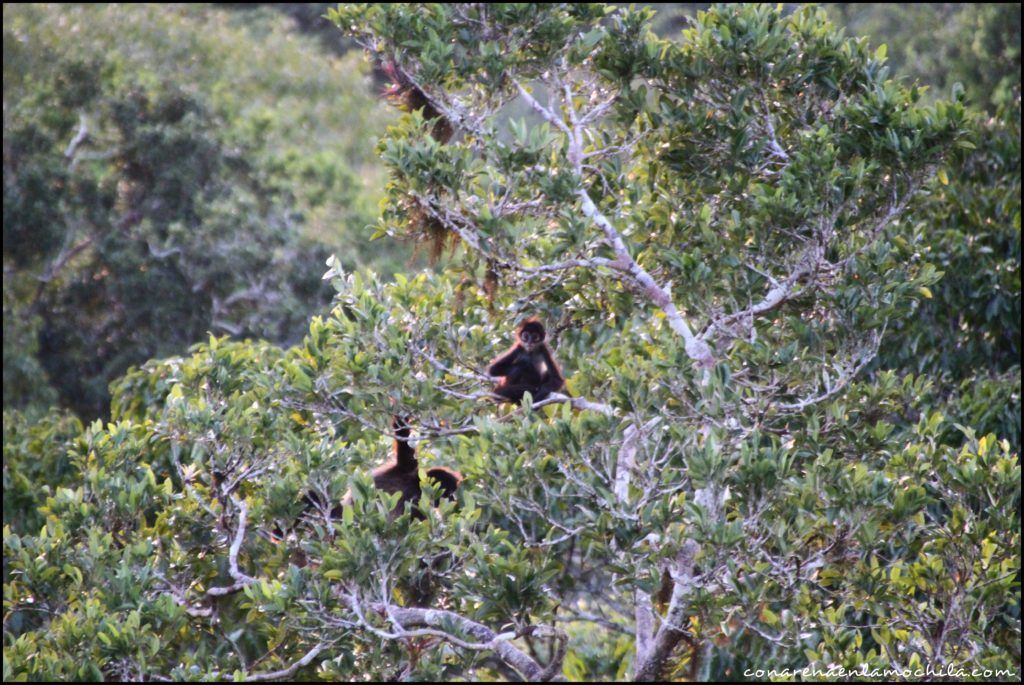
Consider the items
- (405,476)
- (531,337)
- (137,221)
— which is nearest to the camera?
(531,337)

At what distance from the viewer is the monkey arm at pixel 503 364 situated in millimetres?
6887

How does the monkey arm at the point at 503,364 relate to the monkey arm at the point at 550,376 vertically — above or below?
above

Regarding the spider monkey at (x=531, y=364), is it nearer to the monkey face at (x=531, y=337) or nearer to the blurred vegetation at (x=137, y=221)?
the monkey face at (x=531, y=337)

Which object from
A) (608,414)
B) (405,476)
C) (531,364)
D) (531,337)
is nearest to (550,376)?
(531,364)

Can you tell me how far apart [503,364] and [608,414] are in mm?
1516

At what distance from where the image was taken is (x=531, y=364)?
7.14 metres

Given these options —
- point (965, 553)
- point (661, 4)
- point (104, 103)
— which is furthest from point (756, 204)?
point (661, 4)

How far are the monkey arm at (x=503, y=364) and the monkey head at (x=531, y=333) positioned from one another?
11cm

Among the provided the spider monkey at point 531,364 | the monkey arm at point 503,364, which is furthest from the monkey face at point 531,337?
the monkey arm at point 503,364

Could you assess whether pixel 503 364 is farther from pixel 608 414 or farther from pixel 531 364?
pixel 608 414

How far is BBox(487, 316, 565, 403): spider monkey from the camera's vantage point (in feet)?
22.6

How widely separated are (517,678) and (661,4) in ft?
74.8

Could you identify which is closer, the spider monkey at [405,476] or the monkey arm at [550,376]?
the monkey arm at [550,376]

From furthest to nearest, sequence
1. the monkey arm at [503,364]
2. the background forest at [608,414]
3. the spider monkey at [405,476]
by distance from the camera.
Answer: the spider monkey at [405,476]
the monkey arm at [503,364]
the background forest at [608,414]
